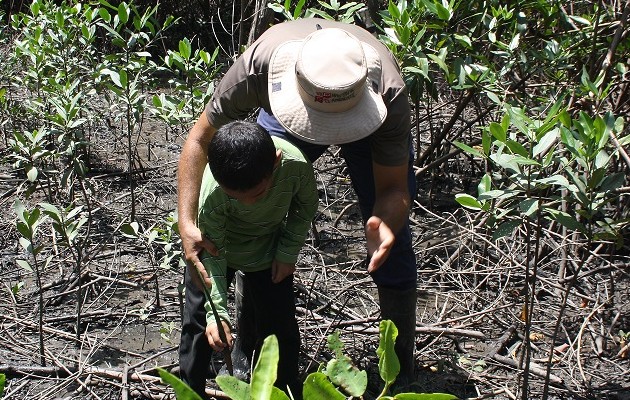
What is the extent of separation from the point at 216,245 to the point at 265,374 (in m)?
1.40

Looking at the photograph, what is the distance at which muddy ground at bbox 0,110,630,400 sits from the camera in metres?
2.96

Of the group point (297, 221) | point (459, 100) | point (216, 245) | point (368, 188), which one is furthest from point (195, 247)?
point (459, 100)

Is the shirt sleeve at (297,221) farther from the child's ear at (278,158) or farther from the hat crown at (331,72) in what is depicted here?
the hat crown at (331,72)

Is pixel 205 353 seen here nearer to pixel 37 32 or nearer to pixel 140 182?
pixel 140 182

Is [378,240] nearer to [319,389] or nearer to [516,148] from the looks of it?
[516,148]

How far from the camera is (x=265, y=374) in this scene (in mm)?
992

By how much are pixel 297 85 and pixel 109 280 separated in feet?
5.41

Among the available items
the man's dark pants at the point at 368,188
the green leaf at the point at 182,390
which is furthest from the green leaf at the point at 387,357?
the man's dark pants at the point at 368,188

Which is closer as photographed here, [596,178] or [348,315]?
[596,178]

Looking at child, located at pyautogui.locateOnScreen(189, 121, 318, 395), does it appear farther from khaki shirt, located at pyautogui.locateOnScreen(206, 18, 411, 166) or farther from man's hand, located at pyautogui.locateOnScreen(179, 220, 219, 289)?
khaki shirt, located at pyautogui.locateOnScreen(206, 18, 411, 166)

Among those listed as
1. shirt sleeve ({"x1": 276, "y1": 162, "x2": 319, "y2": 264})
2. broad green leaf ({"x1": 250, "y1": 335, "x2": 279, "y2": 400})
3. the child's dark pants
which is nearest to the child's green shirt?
shirt sleeve ({"x1": 276, "y1": 162, "x2": 319, "y2": 264})

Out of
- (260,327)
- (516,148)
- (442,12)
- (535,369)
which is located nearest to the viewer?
(516,148)

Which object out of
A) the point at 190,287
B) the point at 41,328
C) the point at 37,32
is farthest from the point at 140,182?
the point at 190,287

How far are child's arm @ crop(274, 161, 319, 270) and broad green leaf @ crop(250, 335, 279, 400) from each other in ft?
4.68
